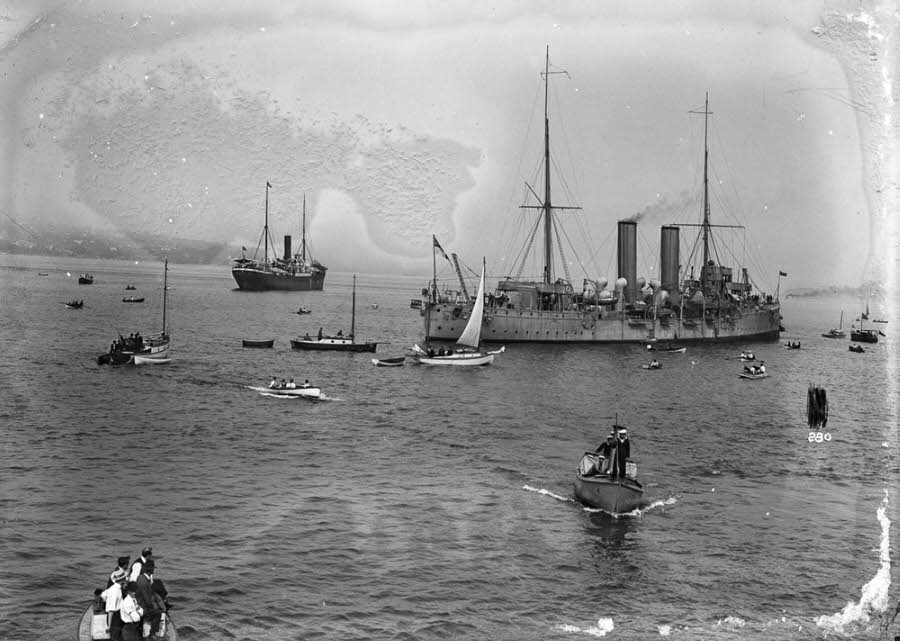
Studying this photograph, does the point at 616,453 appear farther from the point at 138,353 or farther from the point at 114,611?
the point at 138,353

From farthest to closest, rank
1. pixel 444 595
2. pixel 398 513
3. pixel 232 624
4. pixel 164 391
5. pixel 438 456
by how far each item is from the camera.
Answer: pixel 164 391 → pixel 438 456 → pixel 398 513 → pixel 444 595 → pixel 232 624

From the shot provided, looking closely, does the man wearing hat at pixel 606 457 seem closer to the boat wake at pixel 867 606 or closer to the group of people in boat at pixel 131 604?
the boat wake at pixel 867 606

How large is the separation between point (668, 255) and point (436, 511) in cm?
13614

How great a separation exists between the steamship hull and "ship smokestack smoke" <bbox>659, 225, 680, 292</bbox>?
50.5 feet

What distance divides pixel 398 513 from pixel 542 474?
11.6 m

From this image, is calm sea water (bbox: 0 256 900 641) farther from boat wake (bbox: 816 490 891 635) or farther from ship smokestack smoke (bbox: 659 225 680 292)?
ship smokestack smoke (bbox: 659 225 680 292)

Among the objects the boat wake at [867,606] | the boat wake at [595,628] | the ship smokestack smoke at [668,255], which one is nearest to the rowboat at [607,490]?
the boat wake at [867,606]

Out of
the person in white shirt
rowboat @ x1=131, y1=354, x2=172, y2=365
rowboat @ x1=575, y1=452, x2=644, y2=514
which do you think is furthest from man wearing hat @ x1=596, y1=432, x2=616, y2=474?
rowboat @ x1=131, y1=354, x2=172, y2=365

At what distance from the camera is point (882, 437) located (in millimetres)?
66500

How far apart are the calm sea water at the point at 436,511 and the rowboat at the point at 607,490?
0.57 metres

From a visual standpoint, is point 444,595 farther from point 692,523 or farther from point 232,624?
point 692,523

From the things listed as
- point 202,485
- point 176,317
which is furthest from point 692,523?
point 176,317

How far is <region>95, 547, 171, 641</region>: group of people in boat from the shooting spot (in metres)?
22.7

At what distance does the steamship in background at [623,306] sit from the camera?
133250mm
